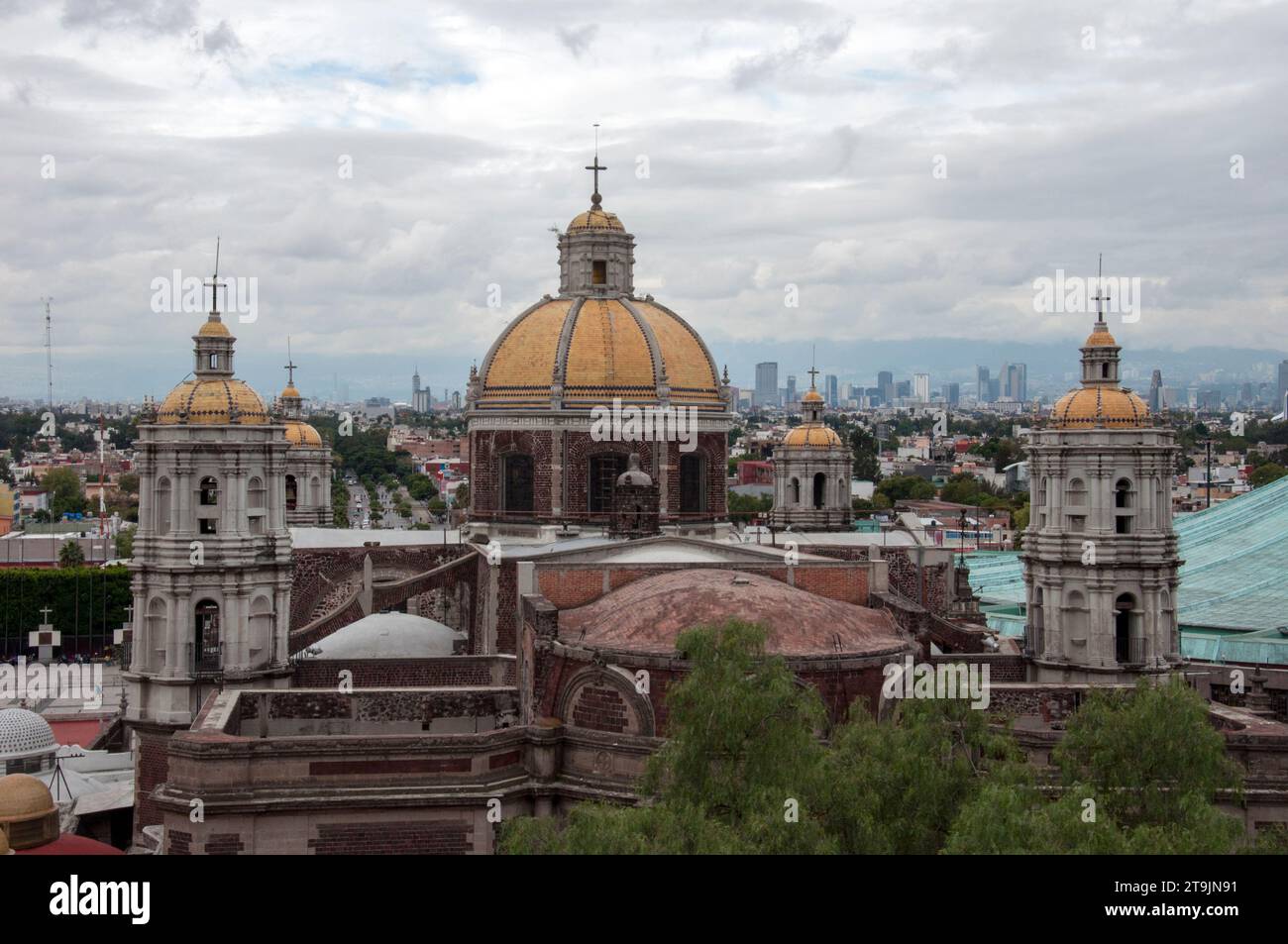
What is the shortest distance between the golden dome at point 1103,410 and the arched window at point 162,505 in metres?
21.4

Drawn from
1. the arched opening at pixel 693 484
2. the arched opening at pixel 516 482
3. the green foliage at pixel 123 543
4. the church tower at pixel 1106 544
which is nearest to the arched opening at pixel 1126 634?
the church tower at pixel 1106 544

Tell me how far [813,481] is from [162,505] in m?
28.7

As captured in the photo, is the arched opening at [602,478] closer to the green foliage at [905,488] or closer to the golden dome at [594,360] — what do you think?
the golden dome at [594,360]

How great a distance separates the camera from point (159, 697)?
33.0 m

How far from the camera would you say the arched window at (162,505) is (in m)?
33.3

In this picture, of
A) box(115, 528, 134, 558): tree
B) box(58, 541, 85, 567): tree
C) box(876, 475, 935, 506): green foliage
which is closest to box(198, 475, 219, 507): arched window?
box(58, 541, 85, 567): tree

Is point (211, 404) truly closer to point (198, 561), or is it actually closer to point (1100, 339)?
point (198, 561)

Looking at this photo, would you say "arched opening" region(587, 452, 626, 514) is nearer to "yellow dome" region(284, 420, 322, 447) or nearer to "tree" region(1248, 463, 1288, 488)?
"yellow dome" region(284, 420, 322, 447)

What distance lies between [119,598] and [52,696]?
365 inches

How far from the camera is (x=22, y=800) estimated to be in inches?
848

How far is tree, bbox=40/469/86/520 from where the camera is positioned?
120062 mm
